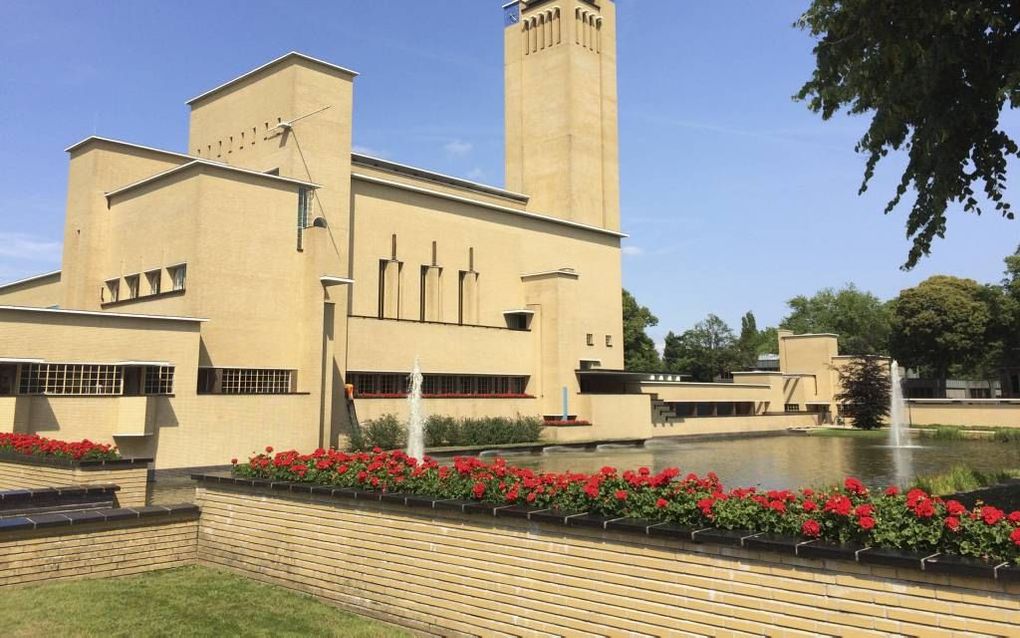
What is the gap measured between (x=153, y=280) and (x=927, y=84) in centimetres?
2557

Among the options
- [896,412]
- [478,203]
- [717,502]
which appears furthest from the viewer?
[896,412]

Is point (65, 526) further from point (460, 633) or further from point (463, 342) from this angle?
point (463, 342)

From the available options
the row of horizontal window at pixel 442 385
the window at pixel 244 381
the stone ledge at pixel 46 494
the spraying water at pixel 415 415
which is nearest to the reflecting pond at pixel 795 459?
the spraying water at pixel 415 415

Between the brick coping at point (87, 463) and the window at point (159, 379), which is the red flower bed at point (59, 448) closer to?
the brick coping at point (87, 463)

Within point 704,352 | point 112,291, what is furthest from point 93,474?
point 704,352

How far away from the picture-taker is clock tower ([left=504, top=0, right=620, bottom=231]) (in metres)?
45.8

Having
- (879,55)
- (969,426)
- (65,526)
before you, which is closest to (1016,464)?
(879,55)

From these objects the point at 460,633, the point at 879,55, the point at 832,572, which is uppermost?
the point at 879,55

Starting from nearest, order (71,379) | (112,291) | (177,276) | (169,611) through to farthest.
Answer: (169,611), (71,379), (177,276), (112,291)

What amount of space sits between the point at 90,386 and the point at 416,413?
1183cm

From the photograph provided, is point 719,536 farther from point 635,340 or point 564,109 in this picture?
point 635,340

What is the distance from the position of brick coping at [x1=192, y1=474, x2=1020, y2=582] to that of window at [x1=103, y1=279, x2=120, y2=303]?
24.6 m

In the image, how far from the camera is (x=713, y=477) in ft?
21.6

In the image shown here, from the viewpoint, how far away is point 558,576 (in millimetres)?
6297
